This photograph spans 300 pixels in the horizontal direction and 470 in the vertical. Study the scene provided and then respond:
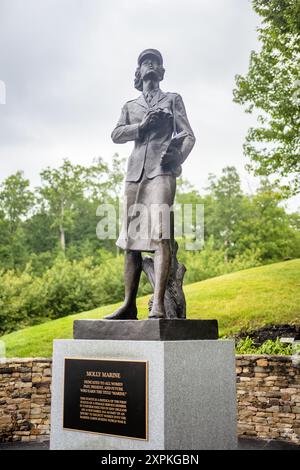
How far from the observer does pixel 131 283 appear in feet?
17.6

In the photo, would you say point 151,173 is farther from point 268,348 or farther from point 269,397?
point 268,348

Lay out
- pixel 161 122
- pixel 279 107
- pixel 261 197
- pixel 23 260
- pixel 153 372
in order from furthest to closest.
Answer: pixel 261 197
pixel 23 260
pixel 279 107
pixel 161 122
pixel 153 372

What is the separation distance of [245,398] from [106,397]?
410 centimetres

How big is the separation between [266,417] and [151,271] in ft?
12.6

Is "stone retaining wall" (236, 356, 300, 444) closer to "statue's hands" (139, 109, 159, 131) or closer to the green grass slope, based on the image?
the green grass slope

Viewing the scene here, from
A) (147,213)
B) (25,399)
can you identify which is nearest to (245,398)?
(25,399)

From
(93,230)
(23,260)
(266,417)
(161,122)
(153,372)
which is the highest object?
(93,230)

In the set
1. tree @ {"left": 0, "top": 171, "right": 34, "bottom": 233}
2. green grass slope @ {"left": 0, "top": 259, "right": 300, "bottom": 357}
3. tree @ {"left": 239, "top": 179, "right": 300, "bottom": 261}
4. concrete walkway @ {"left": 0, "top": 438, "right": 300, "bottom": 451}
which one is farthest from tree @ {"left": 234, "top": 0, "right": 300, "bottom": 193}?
tree @ {"left": 0, "top": 171, "right": 34, "bottom": 233}

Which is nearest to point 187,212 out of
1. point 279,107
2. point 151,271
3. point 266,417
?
point 279,107

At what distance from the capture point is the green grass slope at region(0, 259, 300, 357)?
43.2 feet

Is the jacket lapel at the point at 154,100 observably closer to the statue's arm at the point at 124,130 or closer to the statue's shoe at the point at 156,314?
the statue's arm at the point at 124,130
